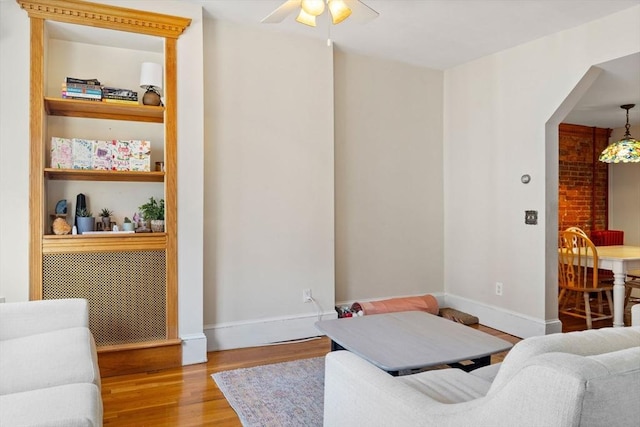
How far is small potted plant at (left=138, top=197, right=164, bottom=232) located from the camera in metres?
3.11

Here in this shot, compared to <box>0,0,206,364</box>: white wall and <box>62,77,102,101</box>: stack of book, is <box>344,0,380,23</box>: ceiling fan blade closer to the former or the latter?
<box>0,0,206,364</box>: white wall

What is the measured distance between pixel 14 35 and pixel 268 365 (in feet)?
8.59

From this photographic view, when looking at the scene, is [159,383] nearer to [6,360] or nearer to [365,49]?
[6,360]

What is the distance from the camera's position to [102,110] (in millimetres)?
3055

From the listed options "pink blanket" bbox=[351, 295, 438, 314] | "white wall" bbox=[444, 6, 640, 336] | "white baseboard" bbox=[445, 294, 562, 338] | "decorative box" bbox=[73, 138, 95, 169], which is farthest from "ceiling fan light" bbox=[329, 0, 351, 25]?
"white baseboard" bbox=[445, 294, 562, 338]

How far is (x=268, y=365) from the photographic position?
10.00 feet

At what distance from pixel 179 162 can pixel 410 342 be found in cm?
191

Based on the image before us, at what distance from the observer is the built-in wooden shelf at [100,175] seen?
9.27 ft

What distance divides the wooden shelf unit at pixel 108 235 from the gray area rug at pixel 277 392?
57cm

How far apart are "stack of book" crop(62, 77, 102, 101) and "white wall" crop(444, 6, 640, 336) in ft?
10.7

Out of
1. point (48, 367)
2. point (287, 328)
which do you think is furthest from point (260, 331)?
point (48, 367)

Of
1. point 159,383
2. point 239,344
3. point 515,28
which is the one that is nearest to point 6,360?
point 159,383

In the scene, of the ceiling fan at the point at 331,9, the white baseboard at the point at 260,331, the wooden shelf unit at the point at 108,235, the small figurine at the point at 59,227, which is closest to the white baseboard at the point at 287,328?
the white baseboard at the point at 260,331

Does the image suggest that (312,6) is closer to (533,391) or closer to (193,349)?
(533,391)
